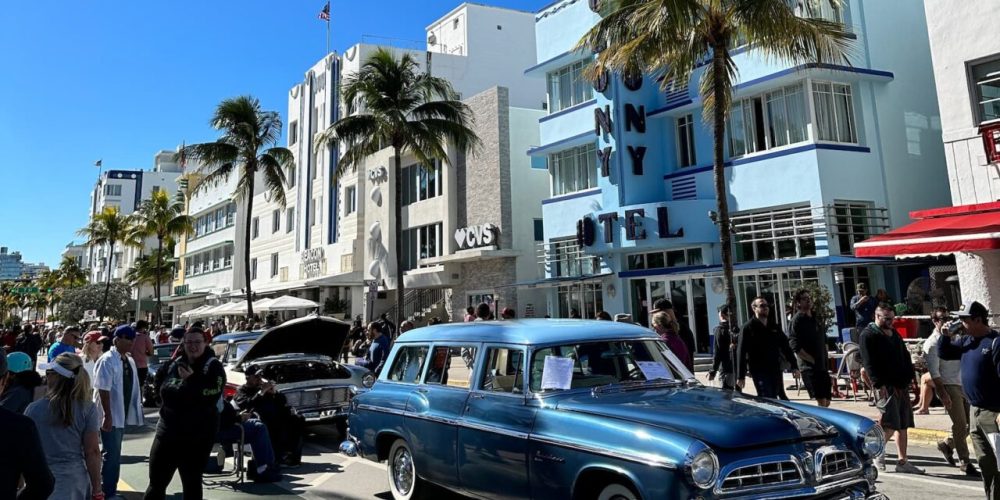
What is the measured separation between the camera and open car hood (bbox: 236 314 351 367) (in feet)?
35.1

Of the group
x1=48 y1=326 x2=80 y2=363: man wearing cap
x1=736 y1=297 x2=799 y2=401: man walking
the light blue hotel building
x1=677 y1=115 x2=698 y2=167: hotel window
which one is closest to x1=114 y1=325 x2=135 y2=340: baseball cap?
x1=48 y1=326 x2=80 y2=363: man wearing cap

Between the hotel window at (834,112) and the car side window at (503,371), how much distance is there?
1540 cm

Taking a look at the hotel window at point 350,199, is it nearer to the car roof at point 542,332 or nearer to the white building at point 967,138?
the white building at point 967,138

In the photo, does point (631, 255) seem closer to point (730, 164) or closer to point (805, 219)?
point (730, 164)

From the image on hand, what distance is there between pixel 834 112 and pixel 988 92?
4463 millimetres

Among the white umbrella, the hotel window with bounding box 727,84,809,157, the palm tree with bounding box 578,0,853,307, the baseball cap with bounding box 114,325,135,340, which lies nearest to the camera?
the baseball cap with bounding box 114,325,135,340

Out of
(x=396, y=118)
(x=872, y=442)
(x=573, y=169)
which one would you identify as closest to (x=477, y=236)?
(x=573, y=169)

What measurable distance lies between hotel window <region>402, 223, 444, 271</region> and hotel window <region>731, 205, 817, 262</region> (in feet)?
47.6

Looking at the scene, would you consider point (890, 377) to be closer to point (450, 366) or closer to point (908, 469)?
point (908, 469)

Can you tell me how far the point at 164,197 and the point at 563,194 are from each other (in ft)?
99.5

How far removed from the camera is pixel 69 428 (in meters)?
4.07

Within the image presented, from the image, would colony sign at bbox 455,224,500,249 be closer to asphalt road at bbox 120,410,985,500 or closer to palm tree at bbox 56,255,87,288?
asphalt road at bbox 120,410,985,500

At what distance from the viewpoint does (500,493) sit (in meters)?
4.90

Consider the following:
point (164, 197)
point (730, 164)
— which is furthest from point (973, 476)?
point (164, 197)
